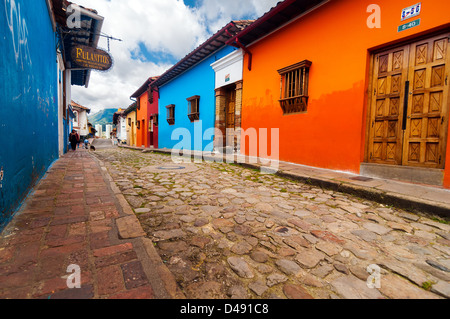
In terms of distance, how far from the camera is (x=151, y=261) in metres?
1.46

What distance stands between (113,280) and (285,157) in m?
5.56

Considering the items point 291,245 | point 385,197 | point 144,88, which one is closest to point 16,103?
point 291,245

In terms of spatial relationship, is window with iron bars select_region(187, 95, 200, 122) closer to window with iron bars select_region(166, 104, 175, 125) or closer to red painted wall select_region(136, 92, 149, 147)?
window with iron bars select_region(166, 104, 175, 125)

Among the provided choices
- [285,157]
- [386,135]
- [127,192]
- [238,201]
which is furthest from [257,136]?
[127,192]

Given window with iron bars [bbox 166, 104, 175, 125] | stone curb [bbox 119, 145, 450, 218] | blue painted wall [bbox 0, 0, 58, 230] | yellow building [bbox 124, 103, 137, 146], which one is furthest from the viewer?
yellow building [bbox 124, 103, 137, 146]

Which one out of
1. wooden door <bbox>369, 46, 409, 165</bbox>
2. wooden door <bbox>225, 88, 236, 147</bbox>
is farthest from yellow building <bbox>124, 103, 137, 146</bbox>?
wooden door <bbox>369, 46, 409, 165</bbox>

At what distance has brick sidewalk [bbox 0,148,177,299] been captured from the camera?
1.17 metres

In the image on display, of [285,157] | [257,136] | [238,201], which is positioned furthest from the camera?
[257,136]

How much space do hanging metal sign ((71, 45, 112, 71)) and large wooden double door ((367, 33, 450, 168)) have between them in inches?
344

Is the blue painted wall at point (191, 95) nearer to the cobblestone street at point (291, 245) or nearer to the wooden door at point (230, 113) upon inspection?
the wooden door at point (230, 113)

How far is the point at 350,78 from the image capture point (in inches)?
176

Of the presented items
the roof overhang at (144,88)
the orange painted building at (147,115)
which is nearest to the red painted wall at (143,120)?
the orange painted building at (147,115)
